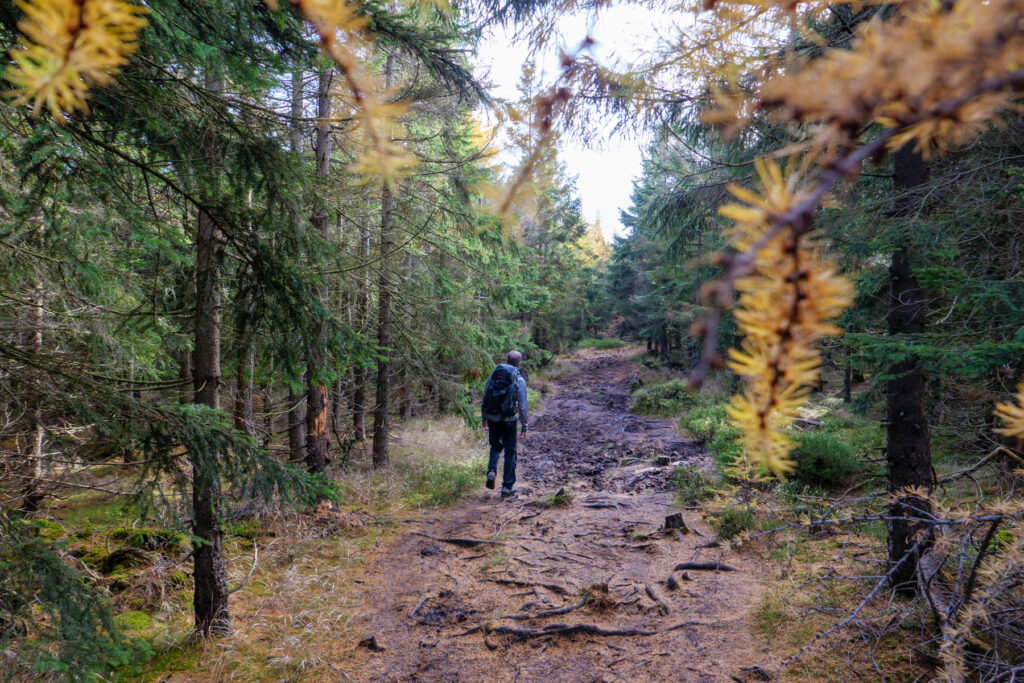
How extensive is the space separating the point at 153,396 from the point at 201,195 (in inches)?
381

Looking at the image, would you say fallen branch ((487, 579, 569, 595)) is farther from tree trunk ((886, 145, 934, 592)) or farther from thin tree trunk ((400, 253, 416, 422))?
thin tree trunk ((400, 253, 416, 422))

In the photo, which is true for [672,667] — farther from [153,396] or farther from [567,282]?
[567,282]

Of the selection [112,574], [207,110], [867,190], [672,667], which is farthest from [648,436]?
[207,110]

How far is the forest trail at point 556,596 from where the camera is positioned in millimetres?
3971

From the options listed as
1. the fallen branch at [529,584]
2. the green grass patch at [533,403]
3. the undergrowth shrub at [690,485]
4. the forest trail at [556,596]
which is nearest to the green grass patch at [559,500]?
the forest trail at [556,596]

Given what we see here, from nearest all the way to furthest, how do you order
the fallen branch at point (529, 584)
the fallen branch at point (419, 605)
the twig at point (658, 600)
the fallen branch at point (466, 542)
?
1. the twig at point (658, 600)
2. the fallen branch at point (419, 605)
3. the fallen branch at point (529, 584)
4. the fallen branch at point (466, 542)

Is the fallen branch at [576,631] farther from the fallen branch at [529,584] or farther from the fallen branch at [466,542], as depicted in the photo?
the fallen branch at [466,542]

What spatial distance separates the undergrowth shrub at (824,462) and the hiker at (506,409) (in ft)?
14.2

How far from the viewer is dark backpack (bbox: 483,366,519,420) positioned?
25.2ft

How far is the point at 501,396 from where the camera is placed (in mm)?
7719

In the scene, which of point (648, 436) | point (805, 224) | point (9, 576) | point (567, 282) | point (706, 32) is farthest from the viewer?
point (567, 282)

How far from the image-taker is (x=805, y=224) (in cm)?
52

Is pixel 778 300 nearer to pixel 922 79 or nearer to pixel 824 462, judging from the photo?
pixel 922 79

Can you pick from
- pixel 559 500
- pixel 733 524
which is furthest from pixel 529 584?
pixel 733 524
